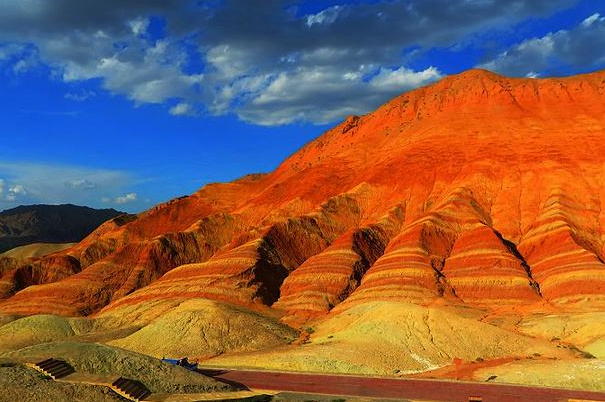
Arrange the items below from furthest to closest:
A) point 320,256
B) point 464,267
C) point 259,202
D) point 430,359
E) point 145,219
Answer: point 145,219 < point 259,202 < point 320,256 < point 464,267 < point 430,359

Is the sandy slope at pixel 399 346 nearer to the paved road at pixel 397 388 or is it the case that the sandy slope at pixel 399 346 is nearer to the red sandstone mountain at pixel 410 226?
the paved road at pixel 397 388

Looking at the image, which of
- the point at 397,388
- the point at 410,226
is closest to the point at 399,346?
the point at 397,388

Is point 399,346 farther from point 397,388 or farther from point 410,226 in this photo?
point 410,226

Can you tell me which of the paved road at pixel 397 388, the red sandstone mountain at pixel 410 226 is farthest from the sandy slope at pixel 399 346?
the red sandstone mountain at pixel 410 226

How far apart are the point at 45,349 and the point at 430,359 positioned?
1157 inches

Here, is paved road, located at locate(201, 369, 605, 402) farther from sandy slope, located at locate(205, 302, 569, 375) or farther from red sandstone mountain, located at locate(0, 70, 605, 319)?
red sandstone mountain, located at locate(0, 70, 605, 319)

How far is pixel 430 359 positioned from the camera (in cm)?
4638

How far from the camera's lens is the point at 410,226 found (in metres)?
84.1

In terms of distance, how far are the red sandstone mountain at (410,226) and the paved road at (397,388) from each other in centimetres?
2922

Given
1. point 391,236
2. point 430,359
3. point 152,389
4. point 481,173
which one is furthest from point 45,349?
point 481,173

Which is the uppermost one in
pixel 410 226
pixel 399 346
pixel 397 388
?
pixel 410 226

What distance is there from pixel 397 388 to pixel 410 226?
48.4m

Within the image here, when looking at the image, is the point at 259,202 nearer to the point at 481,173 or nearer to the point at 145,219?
the point at 145,219

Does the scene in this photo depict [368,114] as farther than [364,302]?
Yes
